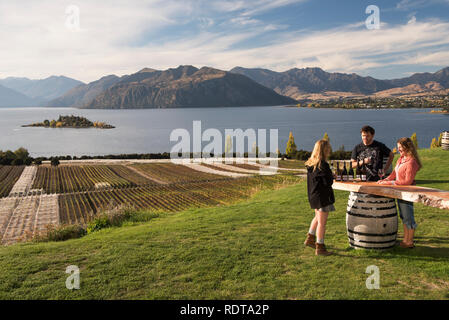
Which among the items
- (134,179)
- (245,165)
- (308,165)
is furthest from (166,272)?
(245,165)

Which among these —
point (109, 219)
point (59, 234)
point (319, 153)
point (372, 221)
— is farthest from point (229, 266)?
point (109, 219)

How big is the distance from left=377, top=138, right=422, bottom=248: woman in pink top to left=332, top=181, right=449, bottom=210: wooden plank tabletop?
0.28 m

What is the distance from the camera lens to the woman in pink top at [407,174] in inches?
255

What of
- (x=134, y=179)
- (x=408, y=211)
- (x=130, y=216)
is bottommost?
(x=134, y=179)

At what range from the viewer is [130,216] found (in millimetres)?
12727

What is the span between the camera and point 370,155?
24.1 ft

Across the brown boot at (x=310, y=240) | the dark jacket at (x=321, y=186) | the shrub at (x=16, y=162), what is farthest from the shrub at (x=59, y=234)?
the shrub at (x=16, y=162)

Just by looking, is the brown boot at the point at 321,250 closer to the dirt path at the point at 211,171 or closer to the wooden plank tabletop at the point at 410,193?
the wooden plank tabletop at the point at 410,193

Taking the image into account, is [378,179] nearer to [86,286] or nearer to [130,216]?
[86,286]

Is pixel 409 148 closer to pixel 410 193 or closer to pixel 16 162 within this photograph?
pixel 410 193

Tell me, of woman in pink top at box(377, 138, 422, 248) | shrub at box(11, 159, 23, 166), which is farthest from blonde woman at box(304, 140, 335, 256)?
shrub at box(11, 159, 23, 166)

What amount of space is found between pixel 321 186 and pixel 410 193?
62.0 inches

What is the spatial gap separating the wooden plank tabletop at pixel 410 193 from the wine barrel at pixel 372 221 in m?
0.20
